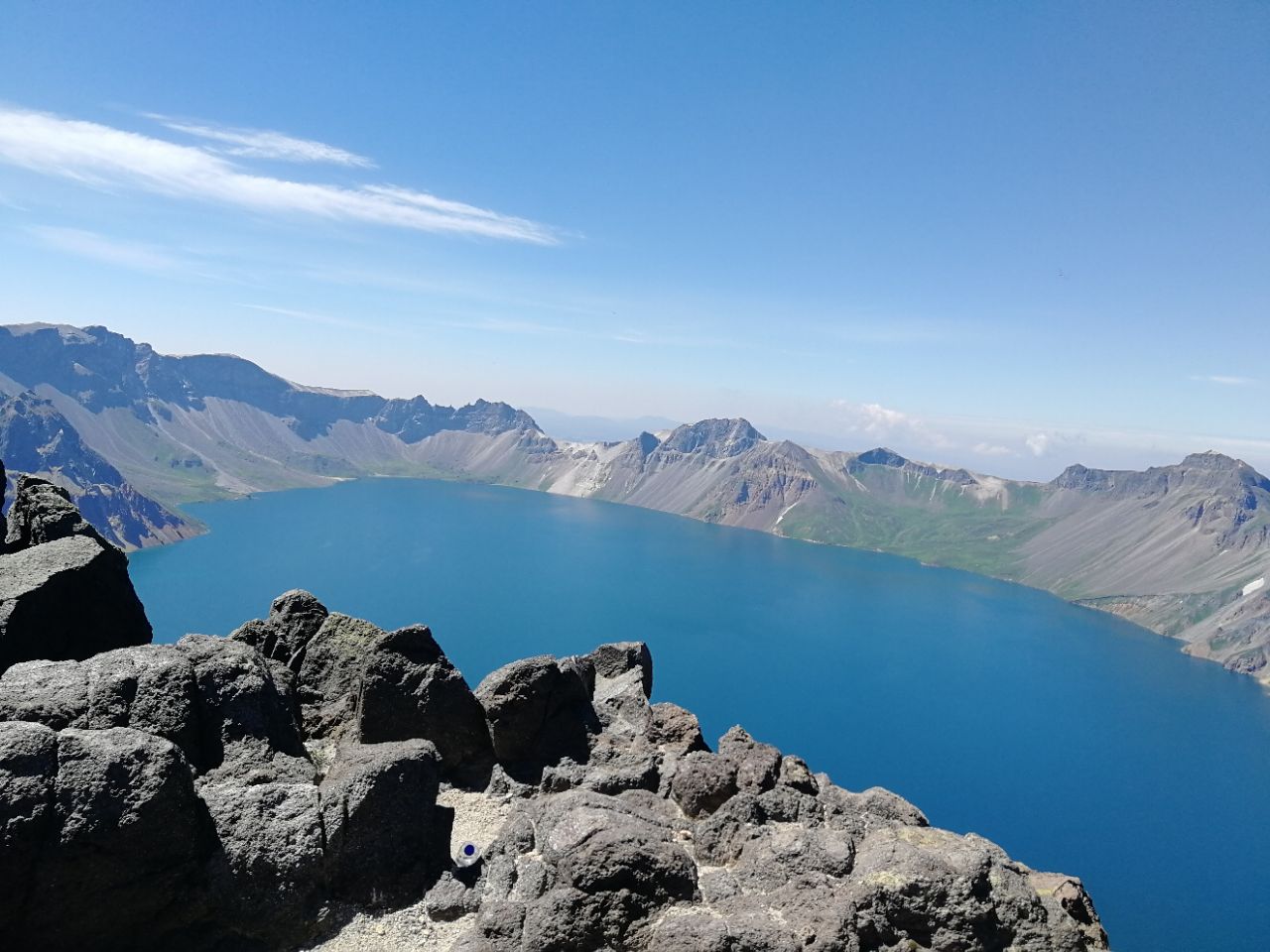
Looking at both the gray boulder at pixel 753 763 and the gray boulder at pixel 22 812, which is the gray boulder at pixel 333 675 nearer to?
the gray boulder at pixel 22 812

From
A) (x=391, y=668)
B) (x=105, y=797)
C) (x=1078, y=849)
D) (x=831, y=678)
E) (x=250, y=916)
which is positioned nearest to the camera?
(x=105, y=797)

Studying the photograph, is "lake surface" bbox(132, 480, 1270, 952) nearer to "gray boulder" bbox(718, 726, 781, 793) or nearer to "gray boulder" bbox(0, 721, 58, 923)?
"gray boulder" bbox(718, 726, 781, 793)

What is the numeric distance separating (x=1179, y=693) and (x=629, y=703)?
203m

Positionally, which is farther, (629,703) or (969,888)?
(629,703)

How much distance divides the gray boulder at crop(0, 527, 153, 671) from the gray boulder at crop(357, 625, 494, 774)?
6125 mm

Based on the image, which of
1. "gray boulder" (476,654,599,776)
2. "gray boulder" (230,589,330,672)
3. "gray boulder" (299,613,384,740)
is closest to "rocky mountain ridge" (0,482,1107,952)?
"gray boulder" (299,613,384,740)

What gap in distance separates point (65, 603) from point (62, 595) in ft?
0.84

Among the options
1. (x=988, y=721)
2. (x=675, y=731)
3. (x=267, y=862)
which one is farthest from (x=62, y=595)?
(x=988, y=721)

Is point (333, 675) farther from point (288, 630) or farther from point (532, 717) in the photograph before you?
point (532, 717)

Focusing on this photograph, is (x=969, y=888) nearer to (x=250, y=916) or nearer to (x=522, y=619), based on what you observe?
(x=250, y=916)

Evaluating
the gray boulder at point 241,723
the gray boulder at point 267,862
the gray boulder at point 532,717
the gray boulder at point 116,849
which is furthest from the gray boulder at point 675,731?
the gray boulder at point 116,849

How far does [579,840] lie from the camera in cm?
1384

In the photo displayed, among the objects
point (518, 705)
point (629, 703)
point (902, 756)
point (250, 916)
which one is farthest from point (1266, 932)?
point (250, 916)

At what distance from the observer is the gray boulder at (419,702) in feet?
67.2
